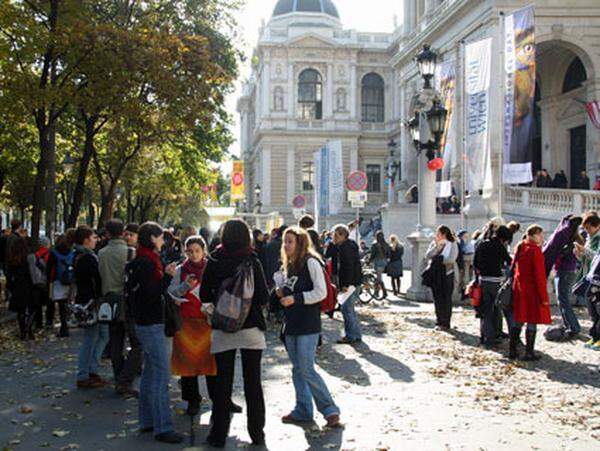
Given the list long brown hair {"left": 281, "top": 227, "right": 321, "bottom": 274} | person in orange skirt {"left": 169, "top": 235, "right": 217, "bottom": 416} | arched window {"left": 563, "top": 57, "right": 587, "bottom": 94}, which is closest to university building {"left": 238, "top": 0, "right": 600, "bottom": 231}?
arched window {"left": 563, "top": 57, "right": 587, "bottom": 94}

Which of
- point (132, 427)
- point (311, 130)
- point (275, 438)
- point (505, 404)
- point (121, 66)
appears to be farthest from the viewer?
point (311, 130)

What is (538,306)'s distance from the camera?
400 inches

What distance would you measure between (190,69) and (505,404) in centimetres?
1368

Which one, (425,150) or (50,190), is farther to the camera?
(50,190)

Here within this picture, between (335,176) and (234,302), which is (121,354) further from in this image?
(335,176)

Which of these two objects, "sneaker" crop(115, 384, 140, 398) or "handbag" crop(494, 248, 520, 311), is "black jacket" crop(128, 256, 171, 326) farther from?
"handbag" crop(494, 248, 520, 311)

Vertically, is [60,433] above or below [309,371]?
below

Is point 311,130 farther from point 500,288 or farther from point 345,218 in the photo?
point 500,288

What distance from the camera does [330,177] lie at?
1533 inches

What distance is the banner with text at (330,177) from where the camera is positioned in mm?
38500

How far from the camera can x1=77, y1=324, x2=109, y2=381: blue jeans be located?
883cm

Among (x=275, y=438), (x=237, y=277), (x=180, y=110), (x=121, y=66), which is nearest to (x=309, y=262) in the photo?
(x=237, y=277)

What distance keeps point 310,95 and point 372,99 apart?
19.6ft

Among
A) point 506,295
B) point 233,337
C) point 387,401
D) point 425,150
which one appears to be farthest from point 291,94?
point 233,337
